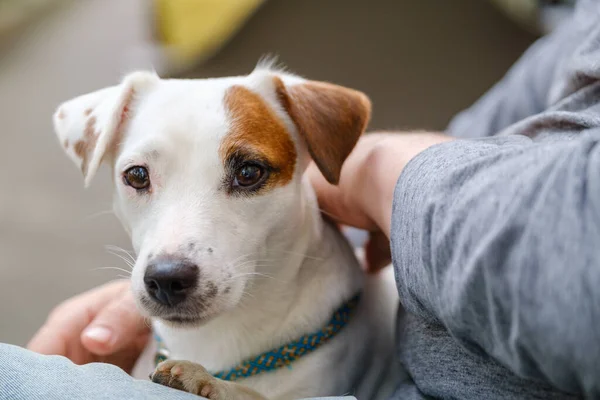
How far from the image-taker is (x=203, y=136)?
3.22ft

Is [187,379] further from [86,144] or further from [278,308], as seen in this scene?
[86,144]

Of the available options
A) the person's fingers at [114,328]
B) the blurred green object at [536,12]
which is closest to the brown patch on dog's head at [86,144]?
the person's fingers at [114,328]

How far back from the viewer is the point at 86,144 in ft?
3.71

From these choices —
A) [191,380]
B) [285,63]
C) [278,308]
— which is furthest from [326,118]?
[285,63]

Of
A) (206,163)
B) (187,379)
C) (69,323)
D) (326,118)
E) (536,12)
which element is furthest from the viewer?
(536,12)

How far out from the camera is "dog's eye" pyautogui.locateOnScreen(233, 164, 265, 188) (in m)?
1.00

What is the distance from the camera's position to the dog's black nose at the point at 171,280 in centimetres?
87

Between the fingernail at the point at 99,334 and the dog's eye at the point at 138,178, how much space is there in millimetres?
319

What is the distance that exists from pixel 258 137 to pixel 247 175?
0.23 feet

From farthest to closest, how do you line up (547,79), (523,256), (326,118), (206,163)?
1. (547,79)
2. (326,118)
3. (206,163)
4. (523,256)

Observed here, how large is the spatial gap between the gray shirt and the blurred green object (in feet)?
5.74

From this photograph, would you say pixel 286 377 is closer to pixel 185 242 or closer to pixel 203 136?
pixel 185 242

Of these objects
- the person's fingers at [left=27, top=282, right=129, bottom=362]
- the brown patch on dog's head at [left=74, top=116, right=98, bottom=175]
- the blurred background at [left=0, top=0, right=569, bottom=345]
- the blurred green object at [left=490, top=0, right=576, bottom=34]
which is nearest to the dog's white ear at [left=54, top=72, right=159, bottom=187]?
the brown patch on dog's head at [left=74, top=116, right=98, bottom=175]

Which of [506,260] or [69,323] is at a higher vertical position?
[506,260]
